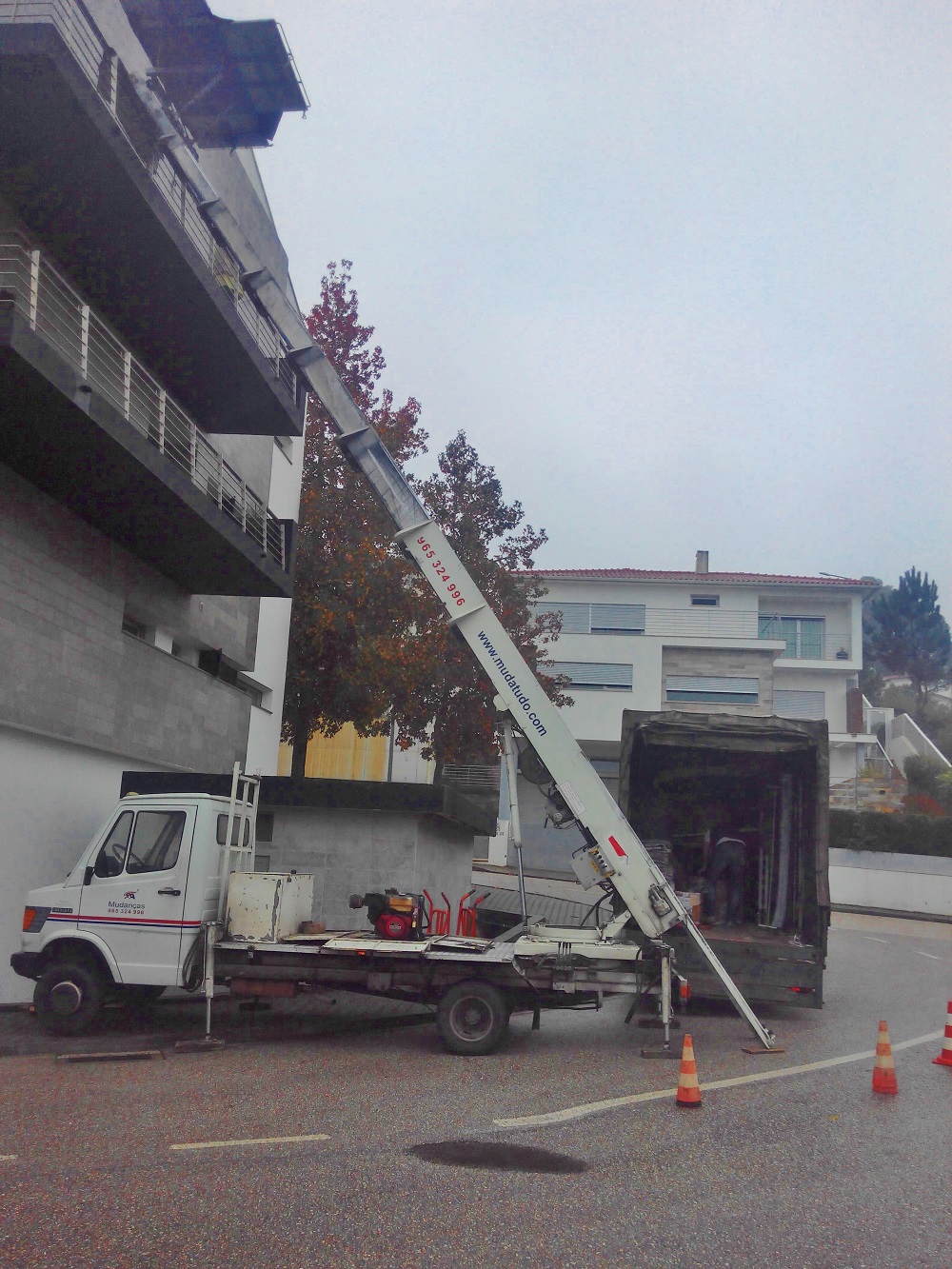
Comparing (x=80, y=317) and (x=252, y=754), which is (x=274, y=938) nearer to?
(x=80, y=317)

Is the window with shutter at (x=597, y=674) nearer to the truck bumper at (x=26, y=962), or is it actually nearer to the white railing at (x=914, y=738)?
the white railing at (x=914, y=738)

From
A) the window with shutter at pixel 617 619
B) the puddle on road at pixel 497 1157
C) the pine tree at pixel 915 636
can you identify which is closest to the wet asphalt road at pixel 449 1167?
the puddle on road at pixel 497 1157

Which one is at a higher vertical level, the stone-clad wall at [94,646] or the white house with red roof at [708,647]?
the white house with red roof at [708,647]

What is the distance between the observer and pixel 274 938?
10.5 m

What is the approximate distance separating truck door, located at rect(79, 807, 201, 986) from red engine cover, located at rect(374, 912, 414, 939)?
1.81m

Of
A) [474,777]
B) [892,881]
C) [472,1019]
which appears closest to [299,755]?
[472,1019]

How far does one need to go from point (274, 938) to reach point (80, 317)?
25.7ft

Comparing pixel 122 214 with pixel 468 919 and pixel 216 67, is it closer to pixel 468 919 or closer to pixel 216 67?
pixel 216 67

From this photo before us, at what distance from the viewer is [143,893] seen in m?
10.6

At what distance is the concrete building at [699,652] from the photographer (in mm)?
41062

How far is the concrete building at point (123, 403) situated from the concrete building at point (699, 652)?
896 inches

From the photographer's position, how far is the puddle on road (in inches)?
248

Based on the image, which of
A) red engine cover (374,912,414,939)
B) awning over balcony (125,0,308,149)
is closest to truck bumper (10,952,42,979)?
red engine cover (374,912,414,939)

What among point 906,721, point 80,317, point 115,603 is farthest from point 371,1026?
point 906,721
